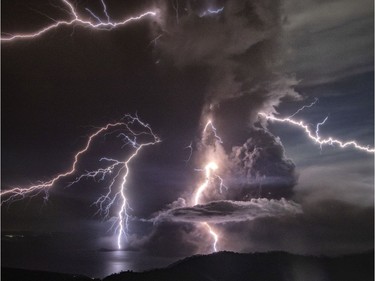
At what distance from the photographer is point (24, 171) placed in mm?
4164

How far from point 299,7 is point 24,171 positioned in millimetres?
3435

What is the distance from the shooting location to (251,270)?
433 cm

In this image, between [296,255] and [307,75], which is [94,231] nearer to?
[296,255]

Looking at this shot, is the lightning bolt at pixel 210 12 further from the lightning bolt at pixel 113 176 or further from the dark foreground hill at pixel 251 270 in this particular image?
the dark foreground hill at pixel 251 270

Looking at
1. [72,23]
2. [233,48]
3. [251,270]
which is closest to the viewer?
[72,23]

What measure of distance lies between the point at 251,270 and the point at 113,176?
1853 millimetres

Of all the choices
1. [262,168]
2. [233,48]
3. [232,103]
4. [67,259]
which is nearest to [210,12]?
[233,48]

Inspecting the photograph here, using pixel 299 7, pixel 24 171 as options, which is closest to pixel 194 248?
pixel 24 171

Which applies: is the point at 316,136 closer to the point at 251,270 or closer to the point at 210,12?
the point at 251,270

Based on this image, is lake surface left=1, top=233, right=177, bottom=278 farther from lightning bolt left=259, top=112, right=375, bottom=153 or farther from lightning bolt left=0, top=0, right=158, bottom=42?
lightning bolt left=0, top=0, right=158, bottom=42

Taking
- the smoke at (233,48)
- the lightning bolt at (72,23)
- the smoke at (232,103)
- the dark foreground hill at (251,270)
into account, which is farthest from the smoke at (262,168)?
the lightning bolt at (72,23)

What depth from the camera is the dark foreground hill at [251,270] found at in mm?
4141

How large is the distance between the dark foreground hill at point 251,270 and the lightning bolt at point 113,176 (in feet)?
2.17

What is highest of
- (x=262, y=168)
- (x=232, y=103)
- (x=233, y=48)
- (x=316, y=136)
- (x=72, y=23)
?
(x=72, y=23)
